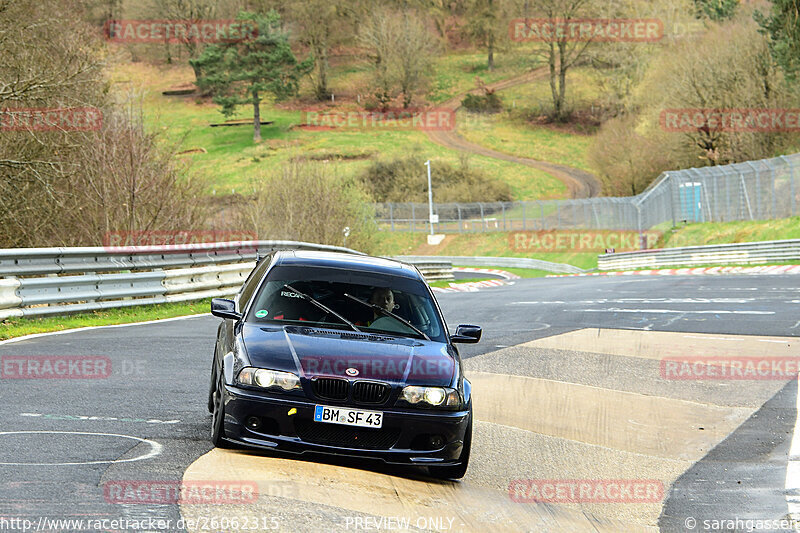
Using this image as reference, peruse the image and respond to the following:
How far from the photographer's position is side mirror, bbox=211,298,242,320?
7734mm

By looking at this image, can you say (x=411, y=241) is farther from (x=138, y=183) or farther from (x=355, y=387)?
(x=355, y=387)

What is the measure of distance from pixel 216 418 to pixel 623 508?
9.37 feet

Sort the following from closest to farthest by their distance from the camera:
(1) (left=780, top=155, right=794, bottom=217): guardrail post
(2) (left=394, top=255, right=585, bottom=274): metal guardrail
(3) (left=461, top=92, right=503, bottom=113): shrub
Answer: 1. (1) (left=780, top=155, right=794, bottom=217): guardrail post
2. (2) (left=394, top=255, right=585, bottom=274): metal guardrail
3. (3) (left=461, top=92, right=503, bottom=113): shrub

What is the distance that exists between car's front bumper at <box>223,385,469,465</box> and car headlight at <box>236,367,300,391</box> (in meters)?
0.06

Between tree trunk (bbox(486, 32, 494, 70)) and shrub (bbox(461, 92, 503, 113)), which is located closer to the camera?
shrub (bbox(461, 92, 503, 113))

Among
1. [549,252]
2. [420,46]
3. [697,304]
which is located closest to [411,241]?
[549,252]

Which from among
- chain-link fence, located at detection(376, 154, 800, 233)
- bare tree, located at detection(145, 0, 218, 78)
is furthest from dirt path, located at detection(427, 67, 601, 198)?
bare tree, located at detection(145, 0, 218, 78)

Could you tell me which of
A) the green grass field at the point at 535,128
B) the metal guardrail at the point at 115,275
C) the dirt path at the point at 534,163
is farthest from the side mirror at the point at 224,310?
the green grass field at the point at 535,128

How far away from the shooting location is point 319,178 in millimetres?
40719

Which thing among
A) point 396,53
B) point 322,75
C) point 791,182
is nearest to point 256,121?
point 322,75

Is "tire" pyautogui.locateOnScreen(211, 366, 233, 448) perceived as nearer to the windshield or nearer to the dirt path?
the windshield

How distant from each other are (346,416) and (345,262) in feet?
7.10

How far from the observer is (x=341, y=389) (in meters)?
6.55

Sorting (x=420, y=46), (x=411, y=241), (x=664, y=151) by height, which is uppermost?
(x=420, y=46)
